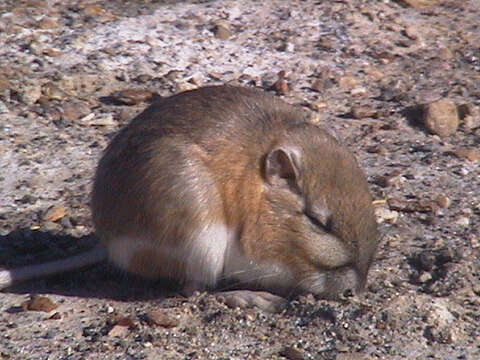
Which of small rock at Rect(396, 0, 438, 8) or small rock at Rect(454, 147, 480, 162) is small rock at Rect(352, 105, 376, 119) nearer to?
small rock at Rect(454, 147, 480, 162)

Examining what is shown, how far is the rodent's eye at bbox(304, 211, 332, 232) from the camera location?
5.54m

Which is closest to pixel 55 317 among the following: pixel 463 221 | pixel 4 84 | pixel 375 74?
pixel 463 221

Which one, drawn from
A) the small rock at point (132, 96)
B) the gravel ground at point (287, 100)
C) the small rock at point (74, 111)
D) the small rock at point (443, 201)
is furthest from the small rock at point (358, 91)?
the small rock at point (74, 111)

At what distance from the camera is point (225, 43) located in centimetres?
907

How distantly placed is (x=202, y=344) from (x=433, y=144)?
3.15m

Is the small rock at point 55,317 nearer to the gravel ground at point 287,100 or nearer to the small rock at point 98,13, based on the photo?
the gravel ground at point 287,100

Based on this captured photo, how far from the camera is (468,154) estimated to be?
748 centimetres

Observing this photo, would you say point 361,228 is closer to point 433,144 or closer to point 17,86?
point 433,144

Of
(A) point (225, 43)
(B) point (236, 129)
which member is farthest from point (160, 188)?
(A) point (225, 43)

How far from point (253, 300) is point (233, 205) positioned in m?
0.51

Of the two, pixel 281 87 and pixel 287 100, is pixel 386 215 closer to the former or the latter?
pixel 287 100

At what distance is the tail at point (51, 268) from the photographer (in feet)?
19.1

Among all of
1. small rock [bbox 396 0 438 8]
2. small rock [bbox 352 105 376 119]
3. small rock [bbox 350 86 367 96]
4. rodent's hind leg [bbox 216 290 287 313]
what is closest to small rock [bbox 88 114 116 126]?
small rock [bbox 352 105 376 119]

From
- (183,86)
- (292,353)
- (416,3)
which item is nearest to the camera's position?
(292,353)
